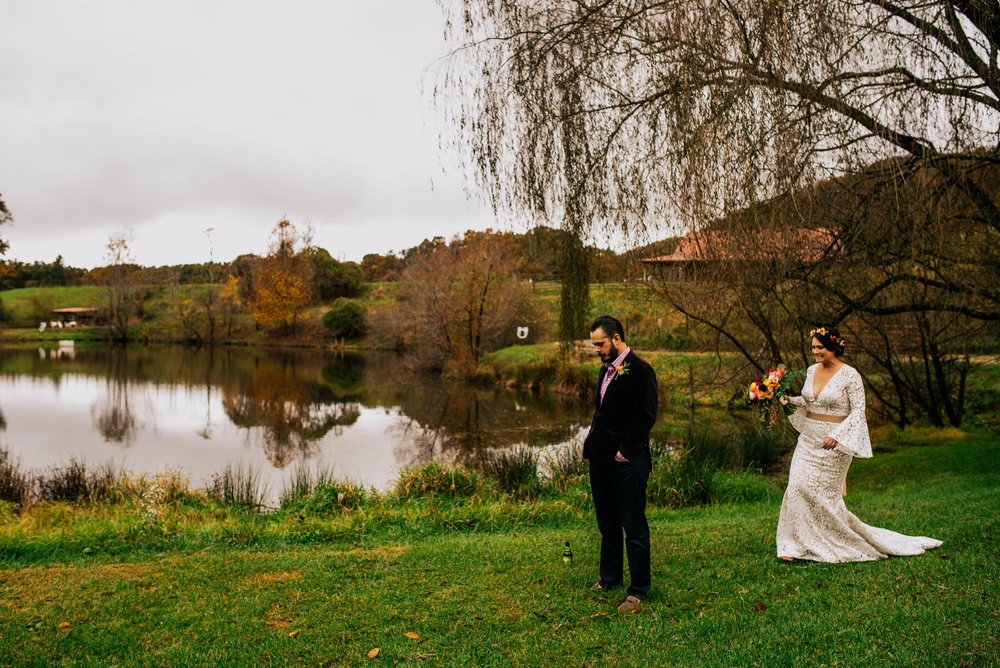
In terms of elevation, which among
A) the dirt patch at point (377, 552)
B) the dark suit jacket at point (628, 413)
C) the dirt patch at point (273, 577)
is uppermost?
the dark suit jacket at point (628, 413)

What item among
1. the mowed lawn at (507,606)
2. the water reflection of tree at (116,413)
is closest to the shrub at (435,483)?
the mowed lawn at (507,606)

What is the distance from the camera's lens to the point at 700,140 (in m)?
5.40

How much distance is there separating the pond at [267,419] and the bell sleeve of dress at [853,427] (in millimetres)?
6915

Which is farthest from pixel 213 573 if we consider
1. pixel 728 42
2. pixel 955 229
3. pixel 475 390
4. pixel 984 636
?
pixel 475 390

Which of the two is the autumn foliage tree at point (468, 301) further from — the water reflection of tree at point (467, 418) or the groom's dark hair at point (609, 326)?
the groom's dark hair at point (609, 326)

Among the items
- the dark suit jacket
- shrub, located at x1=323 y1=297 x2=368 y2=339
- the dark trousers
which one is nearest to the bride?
the dark trousers

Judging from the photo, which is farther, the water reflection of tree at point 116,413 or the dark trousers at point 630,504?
the water reflection of tree at point 116,413

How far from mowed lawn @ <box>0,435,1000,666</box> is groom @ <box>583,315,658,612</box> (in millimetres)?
370

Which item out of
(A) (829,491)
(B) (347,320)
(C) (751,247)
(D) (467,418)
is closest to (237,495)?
(C) (751,247)

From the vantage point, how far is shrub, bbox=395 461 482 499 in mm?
10258

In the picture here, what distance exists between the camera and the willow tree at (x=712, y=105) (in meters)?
5.32

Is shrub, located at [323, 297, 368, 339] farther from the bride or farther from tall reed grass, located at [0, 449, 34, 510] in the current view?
the bride

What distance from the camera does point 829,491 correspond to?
5.48m

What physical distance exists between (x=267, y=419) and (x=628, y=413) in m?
18.9
